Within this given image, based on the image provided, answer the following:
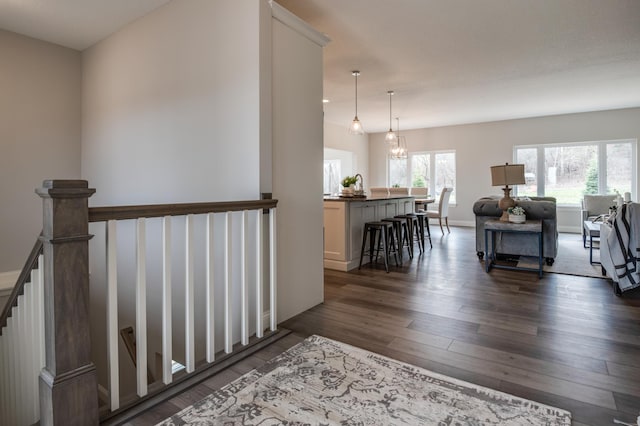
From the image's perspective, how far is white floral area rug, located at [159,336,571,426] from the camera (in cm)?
153

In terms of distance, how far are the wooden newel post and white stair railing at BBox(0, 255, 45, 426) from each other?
24 cm

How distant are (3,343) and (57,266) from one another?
1.42m

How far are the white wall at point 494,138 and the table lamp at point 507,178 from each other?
169 inches

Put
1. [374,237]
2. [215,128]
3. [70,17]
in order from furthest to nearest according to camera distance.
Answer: [374,237] < [70,17] < [215,128]

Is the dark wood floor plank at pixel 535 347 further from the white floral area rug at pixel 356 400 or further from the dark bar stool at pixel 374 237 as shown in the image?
the dark bar stool at pixel 374 237

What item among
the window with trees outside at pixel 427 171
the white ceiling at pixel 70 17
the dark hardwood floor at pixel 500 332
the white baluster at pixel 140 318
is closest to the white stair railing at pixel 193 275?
the white baluster at pixel 140 318

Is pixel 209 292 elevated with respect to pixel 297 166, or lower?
lower

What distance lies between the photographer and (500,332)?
8.13ft

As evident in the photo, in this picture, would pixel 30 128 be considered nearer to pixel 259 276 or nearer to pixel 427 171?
pixel 259 276

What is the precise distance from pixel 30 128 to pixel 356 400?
15.4 ft

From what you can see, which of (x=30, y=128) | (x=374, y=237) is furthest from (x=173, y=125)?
(x=374, y=237)

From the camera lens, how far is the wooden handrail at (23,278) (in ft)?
4.89

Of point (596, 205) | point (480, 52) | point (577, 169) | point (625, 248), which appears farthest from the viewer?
point (577, 169)

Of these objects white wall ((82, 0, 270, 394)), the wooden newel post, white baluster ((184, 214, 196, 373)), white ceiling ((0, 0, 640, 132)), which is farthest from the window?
the wooden newel post
